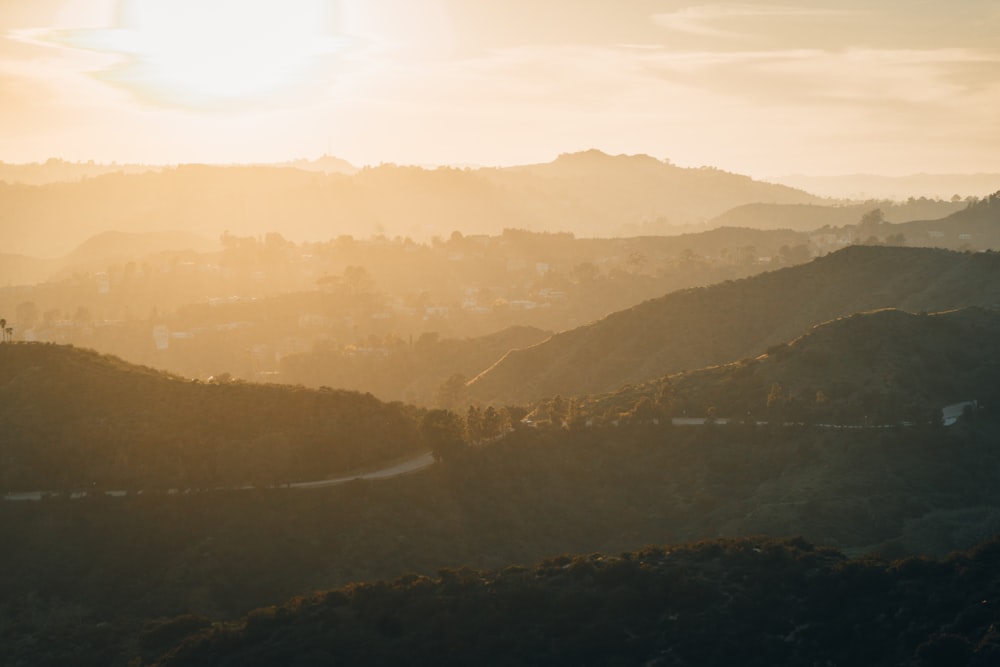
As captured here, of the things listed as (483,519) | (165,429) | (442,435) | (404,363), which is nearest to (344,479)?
(442,435)

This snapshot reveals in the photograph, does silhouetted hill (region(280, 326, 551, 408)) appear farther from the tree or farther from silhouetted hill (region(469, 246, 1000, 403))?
the tree

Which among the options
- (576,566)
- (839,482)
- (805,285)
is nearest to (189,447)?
(576,566)

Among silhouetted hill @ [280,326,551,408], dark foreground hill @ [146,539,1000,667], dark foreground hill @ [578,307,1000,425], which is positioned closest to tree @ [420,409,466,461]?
dark foreground hill @ [578,307,1000,425]

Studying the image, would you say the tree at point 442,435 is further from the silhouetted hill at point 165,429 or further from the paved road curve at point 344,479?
the silhouetted hill at point 165,429

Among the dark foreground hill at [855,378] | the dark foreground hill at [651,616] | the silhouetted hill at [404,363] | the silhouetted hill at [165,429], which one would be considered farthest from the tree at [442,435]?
the silhouetted hill at [404,363]

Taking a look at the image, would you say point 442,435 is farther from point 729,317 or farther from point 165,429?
point 729,317

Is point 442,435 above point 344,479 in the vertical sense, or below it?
above

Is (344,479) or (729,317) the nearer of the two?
(344,479)
